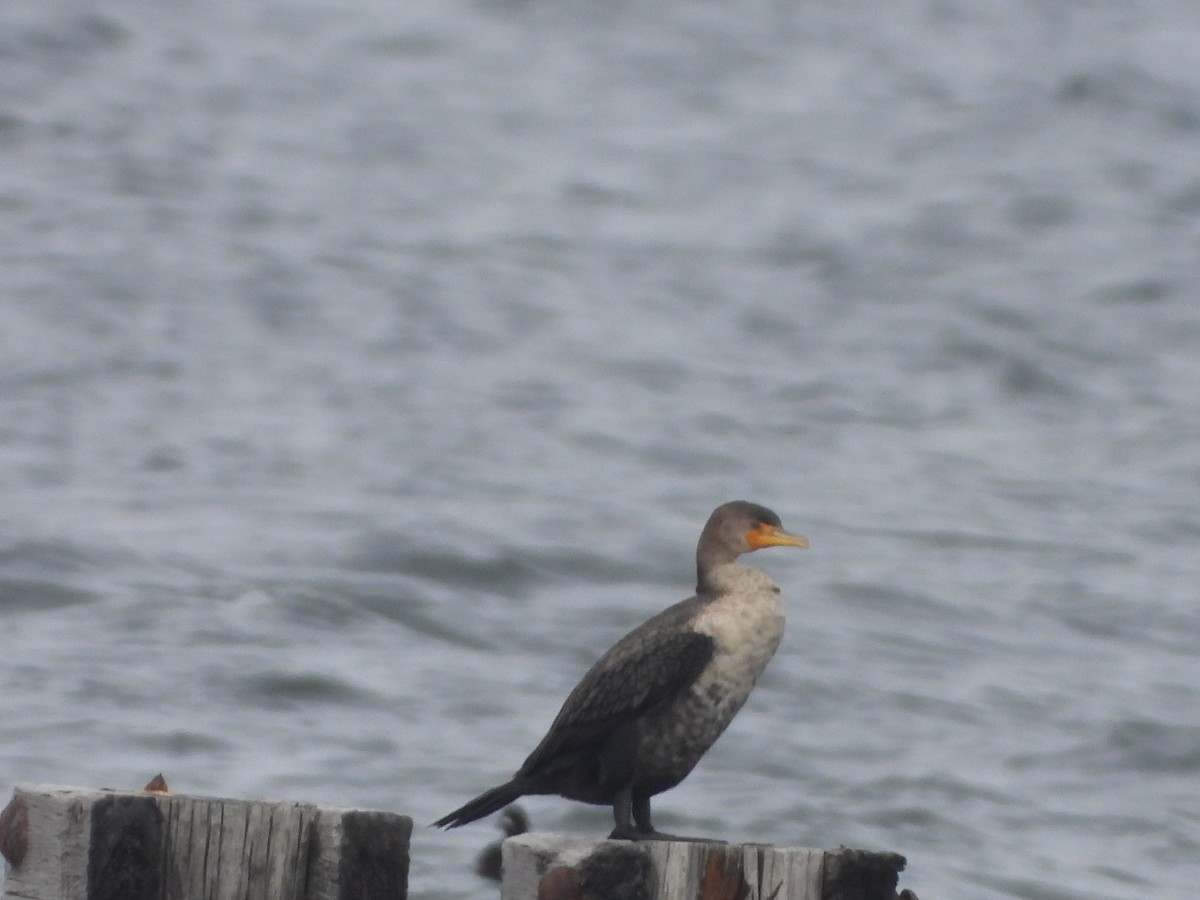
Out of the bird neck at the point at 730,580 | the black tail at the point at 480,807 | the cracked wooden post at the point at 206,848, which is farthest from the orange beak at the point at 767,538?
the cracked wooden post at the point at 206,848

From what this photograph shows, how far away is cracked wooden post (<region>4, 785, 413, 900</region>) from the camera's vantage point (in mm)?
4590

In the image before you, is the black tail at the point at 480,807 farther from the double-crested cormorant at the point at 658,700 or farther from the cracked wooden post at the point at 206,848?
the cracked wooden post at the point at 206,848

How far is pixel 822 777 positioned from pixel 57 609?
4.95 meters

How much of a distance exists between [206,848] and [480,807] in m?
0.87

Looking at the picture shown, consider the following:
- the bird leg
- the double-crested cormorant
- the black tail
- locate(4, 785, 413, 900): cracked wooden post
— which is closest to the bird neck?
the double-crested cormorant

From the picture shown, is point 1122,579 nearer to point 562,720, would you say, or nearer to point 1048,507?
point 1048,507

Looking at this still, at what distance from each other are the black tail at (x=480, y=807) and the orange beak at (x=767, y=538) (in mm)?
1049

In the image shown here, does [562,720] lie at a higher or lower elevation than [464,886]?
higher

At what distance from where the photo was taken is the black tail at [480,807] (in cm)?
527

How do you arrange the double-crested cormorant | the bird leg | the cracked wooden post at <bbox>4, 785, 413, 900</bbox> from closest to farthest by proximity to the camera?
the cracked wooden post at <bbox>4, 785, 413, 900</bbox> < the bird leg < the double-crested cormorant

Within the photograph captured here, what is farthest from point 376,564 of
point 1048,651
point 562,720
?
point 562,720

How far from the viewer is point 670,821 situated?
11.2 m

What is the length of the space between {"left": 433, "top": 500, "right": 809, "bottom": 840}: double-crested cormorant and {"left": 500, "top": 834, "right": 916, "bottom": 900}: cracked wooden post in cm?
122

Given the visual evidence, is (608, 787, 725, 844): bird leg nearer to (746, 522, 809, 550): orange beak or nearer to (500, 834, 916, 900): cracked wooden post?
(746, 522, 809, 550): orange beak
